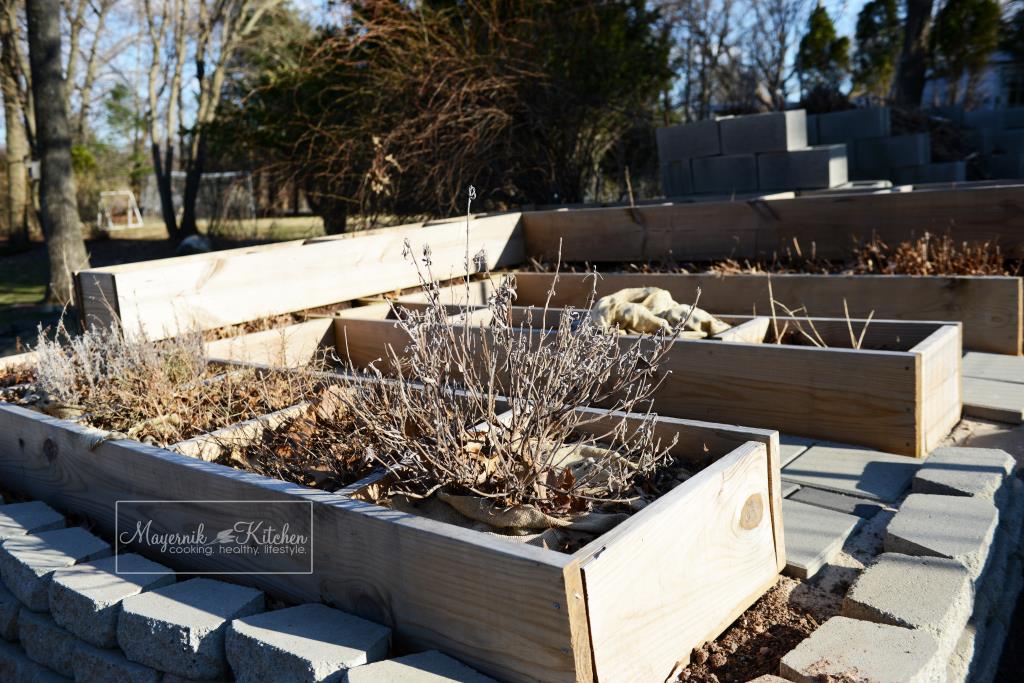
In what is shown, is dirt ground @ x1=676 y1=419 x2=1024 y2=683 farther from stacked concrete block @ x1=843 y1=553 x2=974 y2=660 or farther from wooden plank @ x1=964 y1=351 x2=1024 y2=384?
wooden plank @ x1=964 y1=351 x2=1024 y2=384

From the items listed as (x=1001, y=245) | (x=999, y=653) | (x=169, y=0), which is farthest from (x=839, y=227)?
(x=169, y=0)

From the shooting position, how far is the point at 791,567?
2.34 metres

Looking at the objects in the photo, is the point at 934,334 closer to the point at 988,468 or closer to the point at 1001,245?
the point at 988,468

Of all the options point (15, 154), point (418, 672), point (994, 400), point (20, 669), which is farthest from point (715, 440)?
point (15, 154)

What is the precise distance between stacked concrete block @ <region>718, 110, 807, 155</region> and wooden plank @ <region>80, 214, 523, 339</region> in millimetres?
2856

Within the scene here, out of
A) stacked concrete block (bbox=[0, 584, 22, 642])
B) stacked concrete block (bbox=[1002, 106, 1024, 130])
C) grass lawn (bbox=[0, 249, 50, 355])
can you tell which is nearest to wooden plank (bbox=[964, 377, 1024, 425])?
stacked concrete block (bbox=[0, 584, 22, 642])

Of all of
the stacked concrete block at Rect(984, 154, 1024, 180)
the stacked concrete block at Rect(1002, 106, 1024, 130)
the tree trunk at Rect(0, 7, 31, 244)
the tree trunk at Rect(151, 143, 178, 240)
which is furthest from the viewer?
the tree trunk at Rect(151, 143, 178, 240)

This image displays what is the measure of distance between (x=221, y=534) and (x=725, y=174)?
21.6 feet

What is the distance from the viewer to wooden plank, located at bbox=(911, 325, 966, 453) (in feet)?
10.0

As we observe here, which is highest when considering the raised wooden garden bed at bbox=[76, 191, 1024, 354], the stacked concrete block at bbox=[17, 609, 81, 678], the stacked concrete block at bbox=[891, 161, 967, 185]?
the stacked concrete block at bbox=[891, 161, 967, 185]

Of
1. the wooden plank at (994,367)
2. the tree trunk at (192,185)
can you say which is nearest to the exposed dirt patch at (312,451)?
the wooden plank at (994,367)

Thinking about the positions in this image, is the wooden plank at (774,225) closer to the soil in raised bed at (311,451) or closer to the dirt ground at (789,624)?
the soil in raised bed at (311,451)

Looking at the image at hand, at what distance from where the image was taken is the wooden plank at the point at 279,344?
4.18 meters

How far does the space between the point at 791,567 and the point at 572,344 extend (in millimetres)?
864
